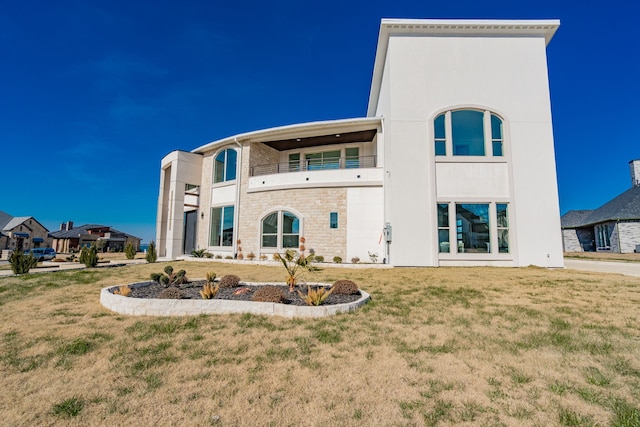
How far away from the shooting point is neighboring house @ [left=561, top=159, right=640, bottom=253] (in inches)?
826

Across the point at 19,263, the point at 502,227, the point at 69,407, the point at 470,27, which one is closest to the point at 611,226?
the point at 502,227

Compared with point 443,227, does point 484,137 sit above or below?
above

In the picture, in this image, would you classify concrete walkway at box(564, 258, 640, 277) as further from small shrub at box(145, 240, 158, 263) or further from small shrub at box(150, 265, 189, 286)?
small shrub at box(145, 240, 158, 263)

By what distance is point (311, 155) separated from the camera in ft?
65.0

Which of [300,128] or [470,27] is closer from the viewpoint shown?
[470,27]

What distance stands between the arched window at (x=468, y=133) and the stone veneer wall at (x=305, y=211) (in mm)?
5288

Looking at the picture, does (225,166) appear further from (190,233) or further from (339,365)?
(339,365)

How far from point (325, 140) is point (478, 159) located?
8651 mm

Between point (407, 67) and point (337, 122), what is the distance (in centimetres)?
423

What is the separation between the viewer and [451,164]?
13219 millimetres

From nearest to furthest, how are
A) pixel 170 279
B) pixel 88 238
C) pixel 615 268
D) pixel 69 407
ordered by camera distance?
pixel 69 407
pixel 170 279
pixel 615 268
pixel 88 238

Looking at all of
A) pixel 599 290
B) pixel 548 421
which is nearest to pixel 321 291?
pixel 548 421

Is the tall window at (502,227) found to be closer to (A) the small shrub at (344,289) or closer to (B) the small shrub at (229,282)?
(A) the small shrub at (344,289)

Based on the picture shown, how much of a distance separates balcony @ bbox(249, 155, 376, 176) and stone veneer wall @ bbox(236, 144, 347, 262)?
94 centimetres
